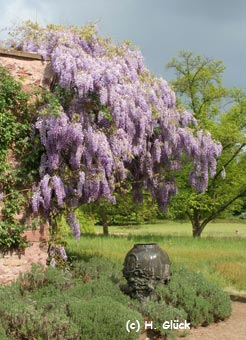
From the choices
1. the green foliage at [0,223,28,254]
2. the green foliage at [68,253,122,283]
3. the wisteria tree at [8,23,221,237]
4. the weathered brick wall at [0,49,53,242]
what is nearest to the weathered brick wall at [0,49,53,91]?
the weathered brick wall at [0,49,53,242]

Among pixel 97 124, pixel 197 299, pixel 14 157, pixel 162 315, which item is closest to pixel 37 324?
pixel 162 315

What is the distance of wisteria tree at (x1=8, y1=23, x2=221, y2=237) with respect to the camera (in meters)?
9.16

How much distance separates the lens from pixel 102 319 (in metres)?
6.28

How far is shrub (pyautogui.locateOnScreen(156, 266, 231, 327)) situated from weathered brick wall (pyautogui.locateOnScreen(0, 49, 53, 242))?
2.79 meters

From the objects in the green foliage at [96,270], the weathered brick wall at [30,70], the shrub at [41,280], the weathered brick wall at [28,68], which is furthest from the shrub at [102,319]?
the weathered brick wall at [28,68]

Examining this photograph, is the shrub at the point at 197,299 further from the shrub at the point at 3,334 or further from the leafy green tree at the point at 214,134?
the leafy green tree at the point at 214,134

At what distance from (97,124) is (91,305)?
4415 millimetres

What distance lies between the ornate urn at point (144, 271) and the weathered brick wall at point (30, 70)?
224 cm

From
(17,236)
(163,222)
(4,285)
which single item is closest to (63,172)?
(17,236)

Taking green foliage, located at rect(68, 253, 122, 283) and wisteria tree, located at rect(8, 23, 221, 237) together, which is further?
wisteria tree, located at rect(8, 23, 221, 237)

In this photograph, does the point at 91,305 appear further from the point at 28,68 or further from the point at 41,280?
the point at 28,68

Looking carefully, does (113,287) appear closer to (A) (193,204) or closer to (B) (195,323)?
(B) (195,323)

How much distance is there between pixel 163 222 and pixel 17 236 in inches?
1905

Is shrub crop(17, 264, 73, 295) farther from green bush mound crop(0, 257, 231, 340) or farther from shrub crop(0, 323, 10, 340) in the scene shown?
shrub crop(0, 323, 10, 340)
